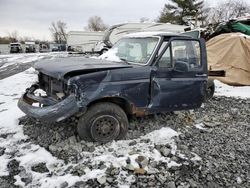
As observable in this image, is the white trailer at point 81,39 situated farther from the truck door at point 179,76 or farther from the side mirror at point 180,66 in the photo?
the side mirror at point 180,66

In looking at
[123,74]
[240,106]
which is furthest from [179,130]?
[240,106]

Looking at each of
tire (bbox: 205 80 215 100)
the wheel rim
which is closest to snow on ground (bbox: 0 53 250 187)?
the wheel rim

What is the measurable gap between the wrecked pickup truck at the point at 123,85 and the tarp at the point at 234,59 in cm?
535

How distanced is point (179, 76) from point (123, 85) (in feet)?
3.99

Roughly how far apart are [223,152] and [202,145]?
1.19 ft

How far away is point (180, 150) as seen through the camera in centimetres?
468

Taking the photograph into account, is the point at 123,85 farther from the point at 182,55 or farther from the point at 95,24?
the point at 95,24

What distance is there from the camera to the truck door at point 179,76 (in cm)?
515

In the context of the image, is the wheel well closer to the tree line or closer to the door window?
the door window

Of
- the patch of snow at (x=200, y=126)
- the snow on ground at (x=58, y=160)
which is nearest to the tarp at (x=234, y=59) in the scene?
the patch of snow at (x=200, y=126)

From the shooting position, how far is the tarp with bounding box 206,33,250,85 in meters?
10.5

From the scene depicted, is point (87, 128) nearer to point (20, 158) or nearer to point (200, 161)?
point (20, 158)

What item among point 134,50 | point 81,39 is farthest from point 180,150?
point 81,39

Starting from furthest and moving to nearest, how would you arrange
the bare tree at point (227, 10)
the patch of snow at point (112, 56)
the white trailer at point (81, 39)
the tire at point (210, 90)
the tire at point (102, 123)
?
the bare tree at point (227, 10) < the white trailer at point (81, 39) < the tire at point (210, 90) < the patch of snow at point (112, 56) < the tire at point (102, 123)
